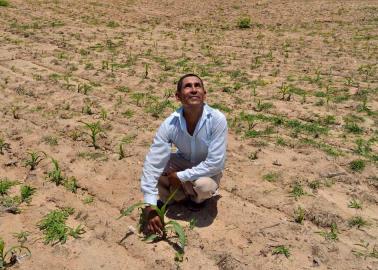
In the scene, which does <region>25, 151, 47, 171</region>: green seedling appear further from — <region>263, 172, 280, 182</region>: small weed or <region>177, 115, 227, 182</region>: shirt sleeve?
<region>263, 172, 280, 182</region>: small weed

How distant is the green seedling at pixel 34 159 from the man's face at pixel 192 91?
202 centimetres

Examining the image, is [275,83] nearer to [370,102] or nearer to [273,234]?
[370,102]

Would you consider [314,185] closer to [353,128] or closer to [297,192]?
[297,192]

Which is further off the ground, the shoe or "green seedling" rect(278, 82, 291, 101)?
"green seedling" rect(278, 82, 291, 101)

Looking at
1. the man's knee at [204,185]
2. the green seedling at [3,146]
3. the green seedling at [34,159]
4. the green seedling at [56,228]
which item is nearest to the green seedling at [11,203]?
the green seedling at [56,228]

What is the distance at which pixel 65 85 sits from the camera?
7.34 metres

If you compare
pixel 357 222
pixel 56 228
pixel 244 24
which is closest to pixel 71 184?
pixel 56 228

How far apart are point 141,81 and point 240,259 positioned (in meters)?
4.69

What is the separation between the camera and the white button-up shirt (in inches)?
143

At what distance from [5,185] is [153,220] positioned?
1800mm

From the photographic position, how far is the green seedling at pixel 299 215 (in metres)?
3.94

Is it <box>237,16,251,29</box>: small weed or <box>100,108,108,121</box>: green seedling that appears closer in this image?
<box>100,108,108,121</box>: green seedling

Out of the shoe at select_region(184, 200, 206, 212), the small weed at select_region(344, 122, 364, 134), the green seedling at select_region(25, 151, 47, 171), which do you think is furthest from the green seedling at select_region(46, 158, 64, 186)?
the small weed at select_region(344, 122, 364, 134)

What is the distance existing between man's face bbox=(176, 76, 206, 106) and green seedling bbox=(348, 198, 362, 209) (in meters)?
1.80
